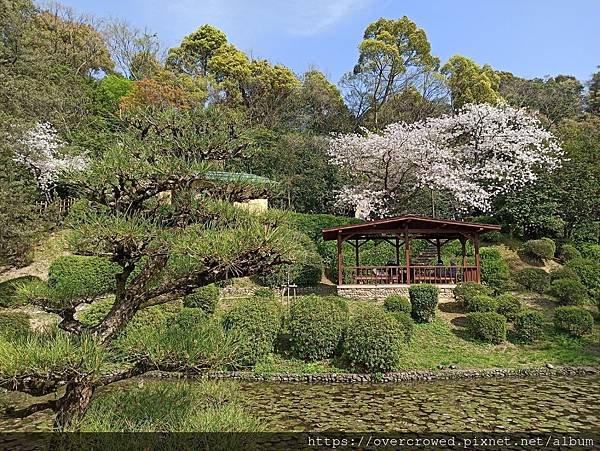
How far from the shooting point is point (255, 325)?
9.18m

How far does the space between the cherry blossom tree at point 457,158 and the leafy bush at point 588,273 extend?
462 cm

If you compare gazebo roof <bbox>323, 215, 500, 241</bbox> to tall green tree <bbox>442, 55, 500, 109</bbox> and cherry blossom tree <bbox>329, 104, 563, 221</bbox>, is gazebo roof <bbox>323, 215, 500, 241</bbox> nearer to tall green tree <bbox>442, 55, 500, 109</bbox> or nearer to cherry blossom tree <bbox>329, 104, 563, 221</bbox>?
cherry blossom tree <bbox>329, 104, 563, 221</bbox>

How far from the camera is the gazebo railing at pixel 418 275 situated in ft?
45.2

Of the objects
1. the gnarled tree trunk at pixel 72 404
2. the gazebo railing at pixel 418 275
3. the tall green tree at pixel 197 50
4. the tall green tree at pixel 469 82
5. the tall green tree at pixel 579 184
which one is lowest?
the gnarled tree trunk at pixel 72 404

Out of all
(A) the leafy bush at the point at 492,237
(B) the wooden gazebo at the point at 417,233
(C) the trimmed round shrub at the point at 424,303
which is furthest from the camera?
(A) the leafy bush at the point at 492,237

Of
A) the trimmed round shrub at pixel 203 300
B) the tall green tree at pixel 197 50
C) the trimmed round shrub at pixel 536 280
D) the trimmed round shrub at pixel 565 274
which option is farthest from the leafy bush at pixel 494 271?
the tall green tree at pixel 197 50

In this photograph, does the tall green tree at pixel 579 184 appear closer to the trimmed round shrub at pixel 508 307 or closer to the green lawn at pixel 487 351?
the green lawn at pixel 487 351

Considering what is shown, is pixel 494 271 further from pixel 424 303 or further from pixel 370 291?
pixel 424 303

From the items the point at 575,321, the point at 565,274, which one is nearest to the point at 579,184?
the point at 565,274

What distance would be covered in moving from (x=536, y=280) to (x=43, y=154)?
56.6ft

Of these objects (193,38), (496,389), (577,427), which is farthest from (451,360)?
(193,38)

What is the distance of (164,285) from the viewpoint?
315 centimetres

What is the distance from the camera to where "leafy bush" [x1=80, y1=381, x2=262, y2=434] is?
9.96 feet

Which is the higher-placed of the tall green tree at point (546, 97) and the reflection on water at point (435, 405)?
the tall green tree at point (546, 97)
